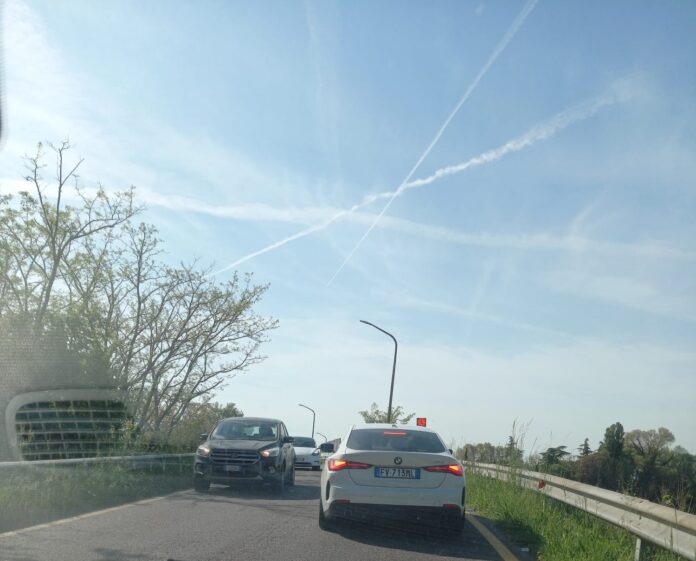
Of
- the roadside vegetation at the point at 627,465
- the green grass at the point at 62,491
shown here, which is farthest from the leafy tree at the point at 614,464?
the green grass at the point at 62,491

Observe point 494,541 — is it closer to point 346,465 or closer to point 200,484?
point 346,465

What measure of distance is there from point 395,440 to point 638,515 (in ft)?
12.5

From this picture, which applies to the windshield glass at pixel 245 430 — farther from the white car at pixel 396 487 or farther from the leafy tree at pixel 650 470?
the leafy tree at pixel 650 470

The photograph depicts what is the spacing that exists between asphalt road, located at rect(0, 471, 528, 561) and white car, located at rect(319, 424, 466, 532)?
1.07 ft

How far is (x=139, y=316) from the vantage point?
29438mm

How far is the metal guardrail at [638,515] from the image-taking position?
20.0ft

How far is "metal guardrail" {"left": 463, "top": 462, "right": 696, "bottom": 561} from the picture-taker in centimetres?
609

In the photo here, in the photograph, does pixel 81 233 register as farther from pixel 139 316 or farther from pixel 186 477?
pixel 186 477

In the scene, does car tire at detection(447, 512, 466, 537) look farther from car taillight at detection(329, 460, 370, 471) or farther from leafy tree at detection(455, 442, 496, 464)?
leafy tree at detection(455, 442, 496, 464)

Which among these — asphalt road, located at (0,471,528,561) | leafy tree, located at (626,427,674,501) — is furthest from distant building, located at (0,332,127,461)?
leafy tree, located at (626,427,674,501)

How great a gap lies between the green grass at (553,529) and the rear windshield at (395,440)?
5.38 ft

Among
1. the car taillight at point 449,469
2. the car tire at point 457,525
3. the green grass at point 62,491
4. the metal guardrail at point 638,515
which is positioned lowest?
the green grass at point 62,491

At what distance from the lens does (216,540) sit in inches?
341

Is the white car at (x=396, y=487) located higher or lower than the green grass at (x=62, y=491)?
higher
